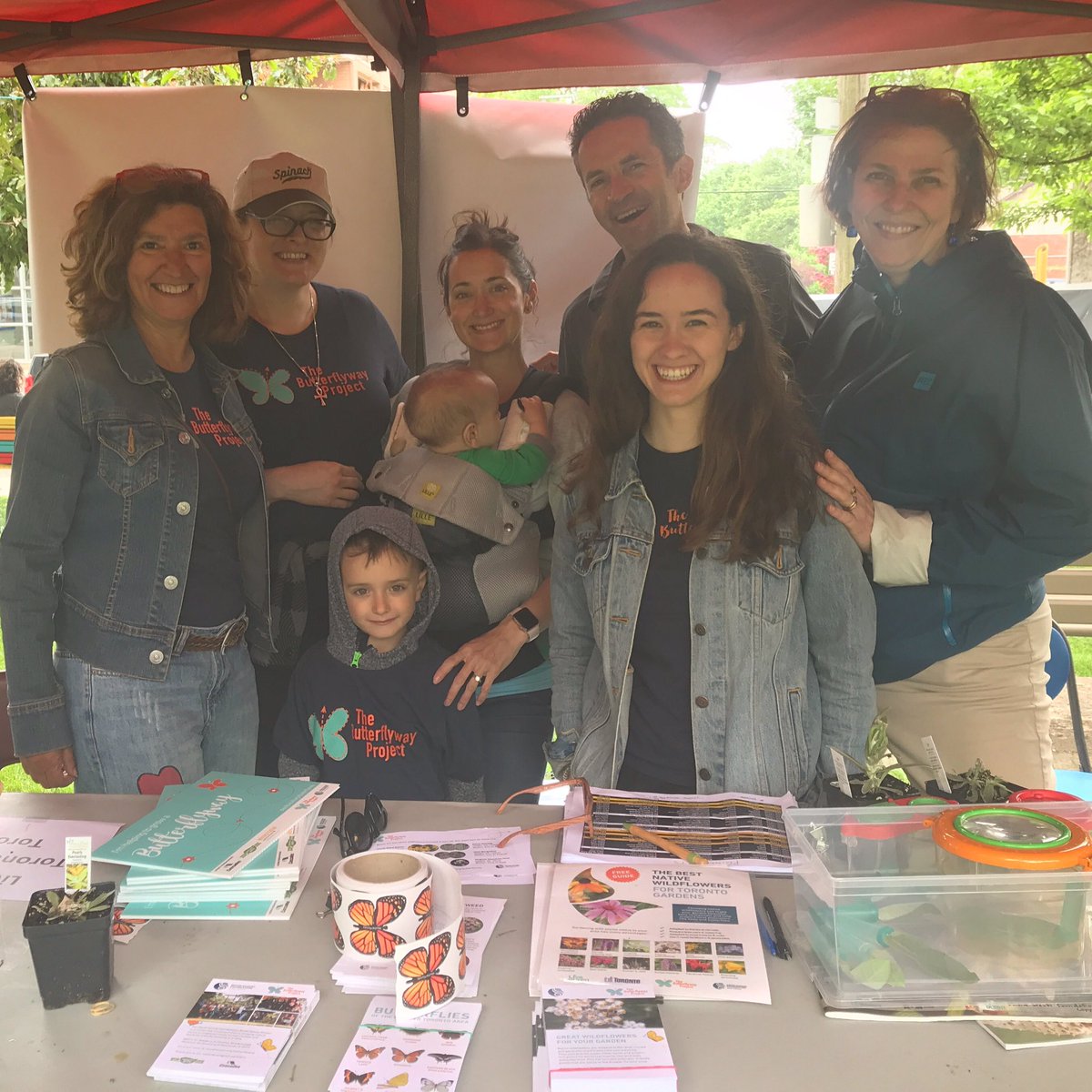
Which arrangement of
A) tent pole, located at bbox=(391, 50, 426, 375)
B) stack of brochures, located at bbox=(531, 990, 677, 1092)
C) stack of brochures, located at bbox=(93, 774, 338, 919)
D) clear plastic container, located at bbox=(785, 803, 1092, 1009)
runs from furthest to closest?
tent pole, located at bbox=(391, 50, 426, 375), stack of brochures, located at bbox=(93, 774, 338, 919), clear plastic container, located at bbox=(785, 803, 1092, 1009), stack of brochures, located at bbox=(531, 990, 677, 1092)

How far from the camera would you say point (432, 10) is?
9.84ft

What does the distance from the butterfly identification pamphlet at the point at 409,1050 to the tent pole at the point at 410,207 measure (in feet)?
8.47

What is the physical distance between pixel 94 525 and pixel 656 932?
56.9 inches

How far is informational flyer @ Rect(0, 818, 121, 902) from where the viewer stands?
4.89 ft

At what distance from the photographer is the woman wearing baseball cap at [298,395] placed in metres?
2.45

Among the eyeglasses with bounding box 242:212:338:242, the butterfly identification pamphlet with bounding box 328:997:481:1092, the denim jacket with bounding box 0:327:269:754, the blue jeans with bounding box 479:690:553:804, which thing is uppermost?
the eyeglasses with bounding box 242:212:338:242

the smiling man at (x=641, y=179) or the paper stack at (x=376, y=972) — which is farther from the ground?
the smiling man at (x=641, y=179)

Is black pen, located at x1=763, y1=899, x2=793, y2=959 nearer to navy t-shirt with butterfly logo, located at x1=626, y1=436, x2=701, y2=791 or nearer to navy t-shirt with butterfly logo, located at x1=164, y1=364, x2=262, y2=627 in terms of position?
navy t-shirt with butterfly logo, located at x1=626, y1=436, x2=701, y2=791

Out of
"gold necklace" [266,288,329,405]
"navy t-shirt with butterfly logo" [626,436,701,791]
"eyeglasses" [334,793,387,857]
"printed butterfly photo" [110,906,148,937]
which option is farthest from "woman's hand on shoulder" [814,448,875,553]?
"printed butterfly photo" [110,906,148,937]

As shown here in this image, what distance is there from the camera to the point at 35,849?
1.59m

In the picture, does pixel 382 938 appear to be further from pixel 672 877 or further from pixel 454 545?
pixel 454 545

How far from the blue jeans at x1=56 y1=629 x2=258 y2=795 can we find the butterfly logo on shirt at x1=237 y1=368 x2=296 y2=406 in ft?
2.04

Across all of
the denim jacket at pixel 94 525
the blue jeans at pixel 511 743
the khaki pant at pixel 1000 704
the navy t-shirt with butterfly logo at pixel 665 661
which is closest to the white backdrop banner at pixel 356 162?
the denim jacket at pixel 94 525

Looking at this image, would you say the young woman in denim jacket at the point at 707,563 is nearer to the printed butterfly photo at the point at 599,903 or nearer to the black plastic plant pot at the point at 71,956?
the printed butterfly photo at the point at 599,903
